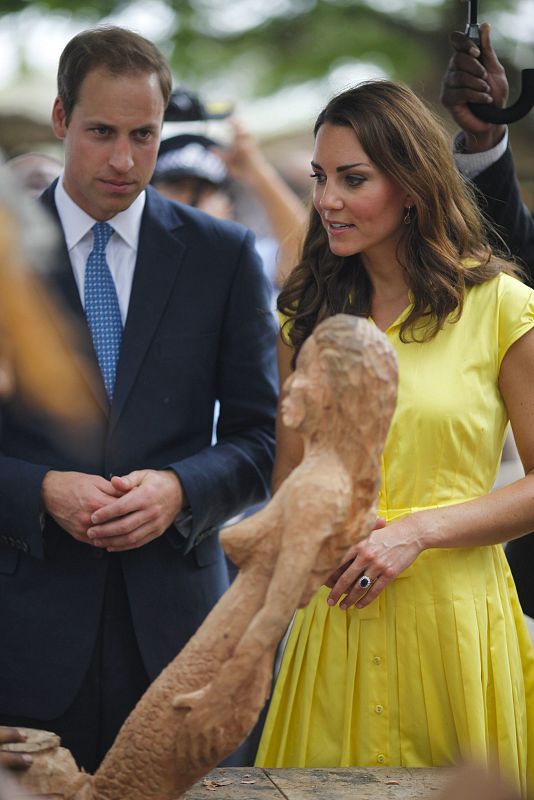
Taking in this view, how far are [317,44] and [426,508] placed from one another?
383cm

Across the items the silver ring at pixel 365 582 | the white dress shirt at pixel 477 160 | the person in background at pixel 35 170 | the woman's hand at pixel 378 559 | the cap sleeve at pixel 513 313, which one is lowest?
the silver ring at pixel 365 582

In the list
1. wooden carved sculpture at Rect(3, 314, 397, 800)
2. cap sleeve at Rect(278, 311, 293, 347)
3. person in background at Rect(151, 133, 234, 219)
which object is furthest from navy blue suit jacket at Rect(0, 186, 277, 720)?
person in background at Rect(151, 133, 234, 219)

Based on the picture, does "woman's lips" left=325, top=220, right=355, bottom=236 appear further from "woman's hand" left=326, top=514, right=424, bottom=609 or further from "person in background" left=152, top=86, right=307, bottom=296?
"person in background" left=152, top=86, right=307, bottom=296

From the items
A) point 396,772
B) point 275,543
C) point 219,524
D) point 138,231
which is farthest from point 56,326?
point 396,772

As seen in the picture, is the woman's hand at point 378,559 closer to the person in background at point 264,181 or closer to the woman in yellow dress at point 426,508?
the woman in yellow dress at point 426,508

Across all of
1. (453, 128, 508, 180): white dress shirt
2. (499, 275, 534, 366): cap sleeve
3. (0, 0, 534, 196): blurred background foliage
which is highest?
(0, 0, 534, 196): blurred background foliage

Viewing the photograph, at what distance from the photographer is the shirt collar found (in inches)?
101

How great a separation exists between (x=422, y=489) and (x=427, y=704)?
432 mm

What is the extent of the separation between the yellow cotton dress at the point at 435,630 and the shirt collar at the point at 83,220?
2.19 ft

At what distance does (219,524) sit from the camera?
2.60 metres

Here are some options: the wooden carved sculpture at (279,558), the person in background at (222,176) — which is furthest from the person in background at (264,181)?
the wooden carved sculpture at (279,558)

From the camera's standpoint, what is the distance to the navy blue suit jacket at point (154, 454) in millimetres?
2459

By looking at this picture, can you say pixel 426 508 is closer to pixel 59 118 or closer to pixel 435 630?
pixel 435 630

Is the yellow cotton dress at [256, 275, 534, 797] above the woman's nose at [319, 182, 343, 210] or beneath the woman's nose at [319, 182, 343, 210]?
beneath
